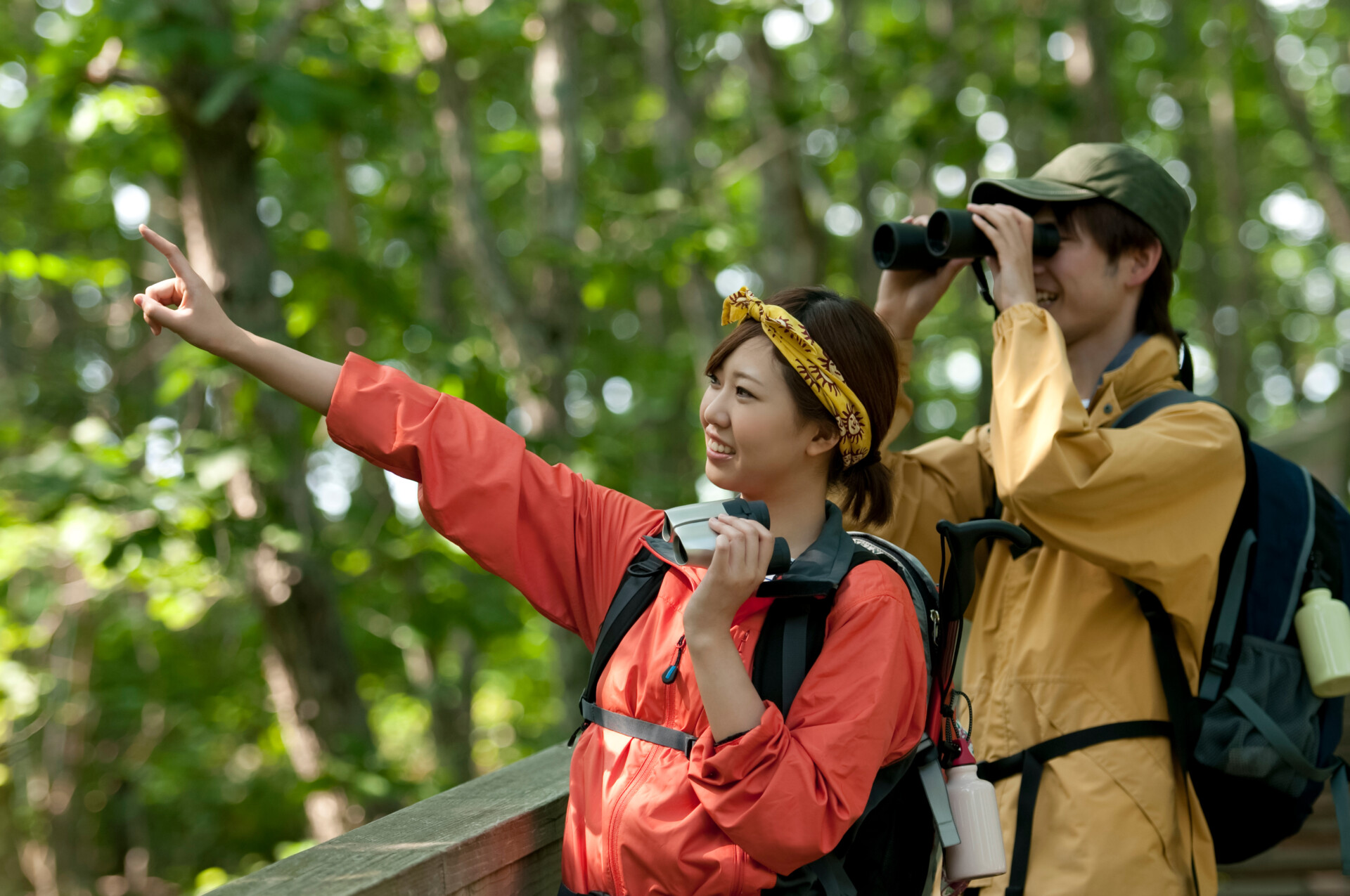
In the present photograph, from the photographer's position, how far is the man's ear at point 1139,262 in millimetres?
2236

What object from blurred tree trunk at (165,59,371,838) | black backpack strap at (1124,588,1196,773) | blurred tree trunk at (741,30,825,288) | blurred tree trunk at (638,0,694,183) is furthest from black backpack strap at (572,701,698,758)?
blurred tree trunk at (741,30,825,288)

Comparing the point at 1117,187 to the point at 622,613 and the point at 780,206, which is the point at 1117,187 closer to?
the point at 622,613

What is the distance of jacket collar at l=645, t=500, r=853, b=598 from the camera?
151cm

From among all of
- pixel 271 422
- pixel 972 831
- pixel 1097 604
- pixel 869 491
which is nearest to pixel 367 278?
pixel 271 422

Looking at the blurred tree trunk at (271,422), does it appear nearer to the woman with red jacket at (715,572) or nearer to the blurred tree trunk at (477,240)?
the blurred tree trunk at (477,240)

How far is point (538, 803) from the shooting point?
185 centimetres

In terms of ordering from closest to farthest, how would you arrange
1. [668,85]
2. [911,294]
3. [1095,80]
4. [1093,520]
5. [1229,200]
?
[1093,520] < [911,294] < [668,85] < [1095,80] < [1229,200]

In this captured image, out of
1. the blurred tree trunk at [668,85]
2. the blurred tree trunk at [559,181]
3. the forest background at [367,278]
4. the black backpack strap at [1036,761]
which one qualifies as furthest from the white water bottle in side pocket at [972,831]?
the blurred tree trunk at [668,85]

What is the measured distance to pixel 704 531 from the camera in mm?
1434

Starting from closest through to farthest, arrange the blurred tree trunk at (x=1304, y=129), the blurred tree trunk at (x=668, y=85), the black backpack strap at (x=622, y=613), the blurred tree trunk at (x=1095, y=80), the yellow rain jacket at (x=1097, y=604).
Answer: the black backpack strap at (x=622, y=613) → the yellow rain jacket at (x=1097, y=604) → the blurred tree trunk at (x=668, y=85) → the blurred tree trunk at (x=1095, y=80) → the blurred tree trunk at (x=1304, y=129)

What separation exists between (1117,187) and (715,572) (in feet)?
4.42

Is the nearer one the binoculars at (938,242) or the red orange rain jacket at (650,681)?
the red orange rain jacket at (650,681)

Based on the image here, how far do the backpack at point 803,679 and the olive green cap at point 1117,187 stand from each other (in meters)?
0.85

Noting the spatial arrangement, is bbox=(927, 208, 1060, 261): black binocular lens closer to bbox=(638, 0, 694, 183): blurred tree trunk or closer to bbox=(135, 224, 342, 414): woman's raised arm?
bbox=(135, 224, 342, 414): woman's raised arm
